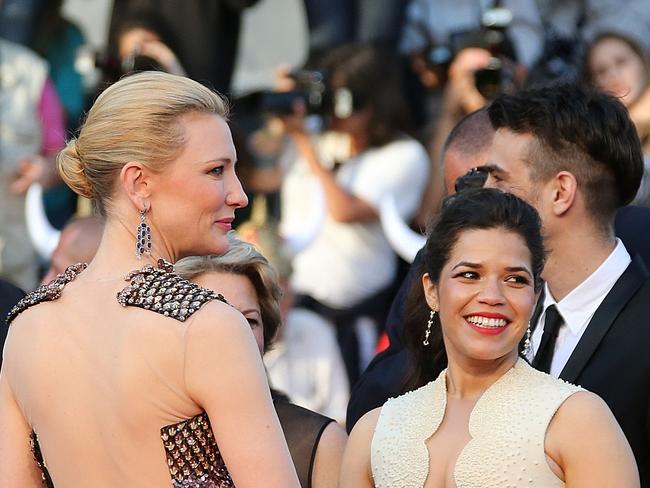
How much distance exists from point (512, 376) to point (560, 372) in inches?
17.4

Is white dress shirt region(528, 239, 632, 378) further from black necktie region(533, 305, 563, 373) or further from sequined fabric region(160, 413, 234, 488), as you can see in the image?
sequined fabric region(160, 413, 234, 488)

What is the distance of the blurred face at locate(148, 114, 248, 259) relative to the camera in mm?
2771

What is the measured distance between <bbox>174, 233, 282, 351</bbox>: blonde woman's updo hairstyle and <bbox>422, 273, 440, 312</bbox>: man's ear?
0.49 metres

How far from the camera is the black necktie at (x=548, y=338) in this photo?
361 cm

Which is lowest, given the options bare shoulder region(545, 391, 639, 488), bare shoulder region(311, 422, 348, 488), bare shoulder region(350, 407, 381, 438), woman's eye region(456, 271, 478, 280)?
bare shoulder region(311, 422, 348, 488)

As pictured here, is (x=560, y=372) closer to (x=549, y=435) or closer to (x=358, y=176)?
(x=549, y=435)

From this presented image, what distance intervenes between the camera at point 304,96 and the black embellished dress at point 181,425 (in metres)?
3.90

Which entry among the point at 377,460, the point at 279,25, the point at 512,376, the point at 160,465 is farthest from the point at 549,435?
the point at 279,25

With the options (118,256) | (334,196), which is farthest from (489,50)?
(118,256)

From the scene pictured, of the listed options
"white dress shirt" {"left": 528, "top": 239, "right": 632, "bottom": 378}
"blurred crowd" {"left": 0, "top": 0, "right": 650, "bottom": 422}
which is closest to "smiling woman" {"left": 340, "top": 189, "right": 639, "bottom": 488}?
"white dress shirt" {"left": 528, "top": 239, "right": 632, "bottom": 378}

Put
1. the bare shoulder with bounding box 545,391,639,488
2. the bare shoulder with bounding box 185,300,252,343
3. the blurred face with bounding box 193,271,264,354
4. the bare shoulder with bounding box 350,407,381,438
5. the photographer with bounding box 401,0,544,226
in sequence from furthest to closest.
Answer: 1. the photographer with bounding box 401,0,544,226
2. the blurred face with bounding box 193,271,264,354
3. the bare shoulder with bounding box 350,407,381,438
4. the bare shoulder with bounding box 545,391,639,488
5. the bare shoulder with bounding box 185,300,252,343

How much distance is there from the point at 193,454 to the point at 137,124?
2.01 ft

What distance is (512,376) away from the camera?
10.2 ft

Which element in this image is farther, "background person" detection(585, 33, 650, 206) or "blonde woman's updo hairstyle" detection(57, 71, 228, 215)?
"background person" detection(585, 33, 650, 206)
